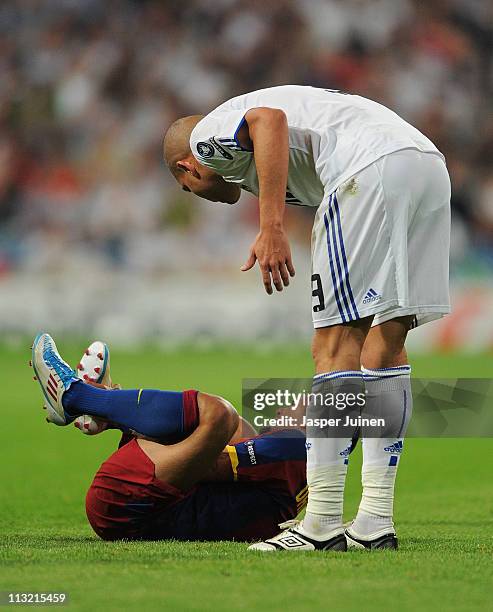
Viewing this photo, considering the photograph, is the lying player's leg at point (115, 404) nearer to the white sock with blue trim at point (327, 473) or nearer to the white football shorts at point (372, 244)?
the white sock with blue trim at point (327, 473)

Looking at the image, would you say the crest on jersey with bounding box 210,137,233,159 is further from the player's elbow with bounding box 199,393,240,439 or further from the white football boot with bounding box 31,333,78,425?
the white football boot with bounding box 31,333,78,425

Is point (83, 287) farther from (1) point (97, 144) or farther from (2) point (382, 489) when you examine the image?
(2) point (382, 489)

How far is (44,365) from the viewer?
12.4 feet

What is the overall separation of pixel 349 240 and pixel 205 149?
1.78ft

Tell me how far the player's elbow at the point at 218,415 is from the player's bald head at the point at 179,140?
2.66 feet

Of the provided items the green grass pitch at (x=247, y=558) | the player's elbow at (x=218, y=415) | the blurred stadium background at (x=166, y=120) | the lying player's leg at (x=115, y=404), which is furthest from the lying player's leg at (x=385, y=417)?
the blurred stadium background at (x=166, y=120)

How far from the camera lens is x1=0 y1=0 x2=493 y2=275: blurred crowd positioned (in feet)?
58.6

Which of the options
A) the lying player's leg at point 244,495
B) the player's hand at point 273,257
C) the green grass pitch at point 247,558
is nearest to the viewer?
the green grass pitch at point 247,558

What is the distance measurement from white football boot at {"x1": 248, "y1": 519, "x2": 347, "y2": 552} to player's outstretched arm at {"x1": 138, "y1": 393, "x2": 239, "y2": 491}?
0.32 meters

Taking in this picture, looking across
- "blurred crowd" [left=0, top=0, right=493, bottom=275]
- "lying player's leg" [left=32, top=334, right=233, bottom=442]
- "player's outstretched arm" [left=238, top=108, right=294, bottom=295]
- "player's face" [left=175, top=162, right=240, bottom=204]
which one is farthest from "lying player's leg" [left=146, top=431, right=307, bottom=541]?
"blurred crowd" [left=0, top=0, right=493, bottom=275]

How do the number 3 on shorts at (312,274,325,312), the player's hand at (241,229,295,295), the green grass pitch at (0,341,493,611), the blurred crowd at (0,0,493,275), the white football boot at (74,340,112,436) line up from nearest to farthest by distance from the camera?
the green grass pitch at (0,341,493,611) < the player's hand at (241,229,295,295) < the number 3 on shorts at (312,274,325,312) < the white football boot at (74,340,112,436) < the blurred crowd at (0,0,493,275)

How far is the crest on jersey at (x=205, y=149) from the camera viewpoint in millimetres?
3502

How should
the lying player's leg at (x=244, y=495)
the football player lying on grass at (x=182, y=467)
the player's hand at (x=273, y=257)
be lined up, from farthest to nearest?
the lying player's leg at (x=244, y=495) → the football player lying on grass at (x=182, y=467) → the player's hand at (x=273, y=257)

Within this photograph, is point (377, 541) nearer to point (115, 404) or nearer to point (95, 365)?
point (115, 404)
